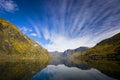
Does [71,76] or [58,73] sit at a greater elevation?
[58,73]

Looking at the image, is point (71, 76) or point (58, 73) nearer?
point (71, 76)
